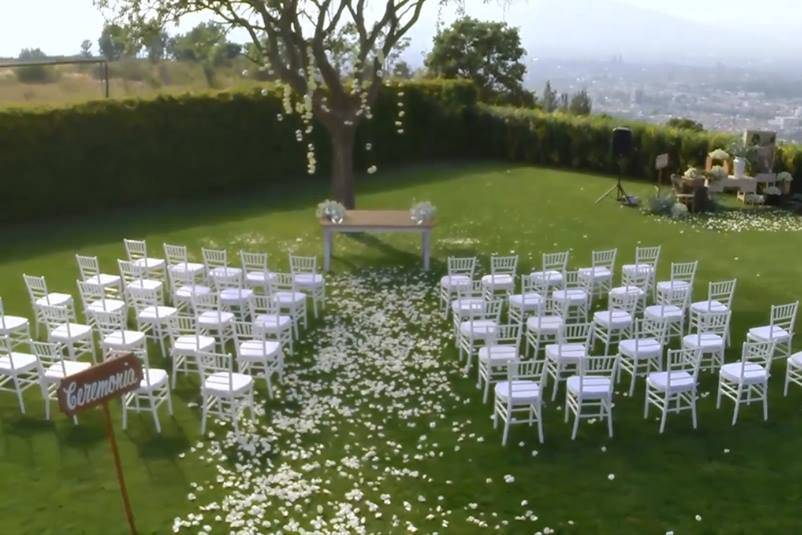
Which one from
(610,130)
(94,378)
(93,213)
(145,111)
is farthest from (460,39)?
(94,378)

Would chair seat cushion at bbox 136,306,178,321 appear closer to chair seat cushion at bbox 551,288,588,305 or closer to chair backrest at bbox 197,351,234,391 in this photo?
chair backrest at bbox 197,351,234,391

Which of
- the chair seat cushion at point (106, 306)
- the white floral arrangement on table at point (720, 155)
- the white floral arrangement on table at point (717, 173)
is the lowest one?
the chair seat cushion at point (106, 306)

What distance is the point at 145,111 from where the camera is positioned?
2092cm

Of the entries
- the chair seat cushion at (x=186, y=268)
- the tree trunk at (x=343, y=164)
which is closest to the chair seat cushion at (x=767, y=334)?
the chair seat cushion at (x=186, y=268)

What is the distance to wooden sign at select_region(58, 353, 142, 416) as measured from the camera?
6629 millimetres

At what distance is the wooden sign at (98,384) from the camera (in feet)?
21.7

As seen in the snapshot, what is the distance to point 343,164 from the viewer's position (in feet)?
60.8

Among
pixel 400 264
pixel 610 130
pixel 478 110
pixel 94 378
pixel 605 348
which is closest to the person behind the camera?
pixel 94 378

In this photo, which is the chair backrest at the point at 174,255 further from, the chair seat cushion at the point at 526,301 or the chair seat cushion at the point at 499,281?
the chair seat cushion at the point at 526,301

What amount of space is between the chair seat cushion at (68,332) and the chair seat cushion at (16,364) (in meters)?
0.58

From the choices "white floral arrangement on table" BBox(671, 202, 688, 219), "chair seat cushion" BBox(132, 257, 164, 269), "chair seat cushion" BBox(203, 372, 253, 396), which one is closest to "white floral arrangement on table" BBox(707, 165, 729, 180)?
"white floral arrangement on table" BBox(671, 202, 688, 219)

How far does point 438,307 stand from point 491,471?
194 inches

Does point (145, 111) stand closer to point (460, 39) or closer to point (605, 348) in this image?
point (605, 348)

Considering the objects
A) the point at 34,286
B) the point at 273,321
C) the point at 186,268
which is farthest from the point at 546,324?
the point at 34,286
